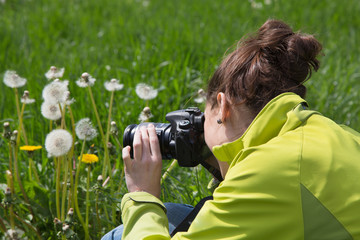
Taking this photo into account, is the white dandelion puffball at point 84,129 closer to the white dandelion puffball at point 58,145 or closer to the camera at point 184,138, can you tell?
the white dandelion puffball at point 58,145

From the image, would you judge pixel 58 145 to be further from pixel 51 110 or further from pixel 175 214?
pixel 175 214

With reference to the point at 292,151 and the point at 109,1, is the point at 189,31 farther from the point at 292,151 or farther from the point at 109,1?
the point at 292,151

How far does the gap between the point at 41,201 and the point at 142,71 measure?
3.75 ft

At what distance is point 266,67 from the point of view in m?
1.17

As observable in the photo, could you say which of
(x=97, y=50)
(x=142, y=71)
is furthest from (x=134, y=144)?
(x=97, y=50)

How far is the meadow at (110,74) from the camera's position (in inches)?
67.7

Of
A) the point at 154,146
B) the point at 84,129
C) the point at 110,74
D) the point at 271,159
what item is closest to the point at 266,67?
the point at 271,159

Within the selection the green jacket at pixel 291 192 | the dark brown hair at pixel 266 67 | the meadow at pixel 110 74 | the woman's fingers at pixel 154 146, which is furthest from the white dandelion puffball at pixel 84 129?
the green jacket at pixel 291 192

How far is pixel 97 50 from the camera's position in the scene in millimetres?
3086

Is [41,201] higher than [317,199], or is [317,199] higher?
[317,199]

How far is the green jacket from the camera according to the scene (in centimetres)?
99

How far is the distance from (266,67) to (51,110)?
29.7 inches

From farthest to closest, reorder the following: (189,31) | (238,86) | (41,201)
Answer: (189,31) < (41,201) < (238,86)

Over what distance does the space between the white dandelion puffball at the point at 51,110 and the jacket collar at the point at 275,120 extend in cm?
73
